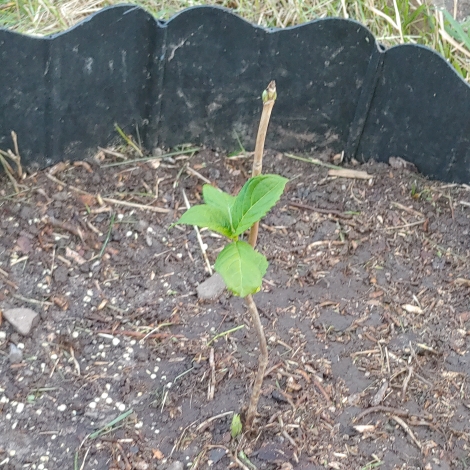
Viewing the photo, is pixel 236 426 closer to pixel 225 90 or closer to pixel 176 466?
pixel 176 466

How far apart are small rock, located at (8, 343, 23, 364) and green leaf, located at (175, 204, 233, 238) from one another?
64 cm

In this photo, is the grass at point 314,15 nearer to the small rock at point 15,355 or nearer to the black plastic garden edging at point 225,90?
the black plastic garden edging at point 225,90

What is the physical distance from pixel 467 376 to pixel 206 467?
0.62 meters

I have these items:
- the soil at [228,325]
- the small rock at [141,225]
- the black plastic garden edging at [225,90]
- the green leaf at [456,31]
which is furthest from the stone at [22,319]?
the green leaf at [456,31]

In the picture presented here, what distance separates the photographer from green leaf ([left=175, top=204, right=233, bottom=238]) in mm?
900

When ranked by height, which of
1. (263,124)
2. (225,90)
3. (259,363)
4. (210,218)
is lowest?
(259,363)

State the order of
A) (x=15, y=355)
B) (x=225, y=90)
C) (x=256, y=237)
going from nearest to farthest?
(x=256, y=237)
(x=15, y=355)
(x=225, y=90)

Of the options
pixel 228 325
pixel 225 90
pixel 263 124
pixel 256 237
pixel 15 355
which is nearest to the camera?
pixel 263 124

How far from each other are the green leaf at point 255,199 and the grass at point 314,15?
1.16 meters

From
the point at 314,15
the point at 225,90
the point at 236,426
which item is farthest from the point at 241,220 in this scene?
the point at 314,15

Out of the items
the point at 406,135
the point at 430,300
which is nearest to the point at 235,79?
the point at 406,135

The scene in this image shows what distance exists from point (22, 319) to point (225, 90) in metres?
0.84

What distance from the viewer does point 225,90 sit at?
180cm

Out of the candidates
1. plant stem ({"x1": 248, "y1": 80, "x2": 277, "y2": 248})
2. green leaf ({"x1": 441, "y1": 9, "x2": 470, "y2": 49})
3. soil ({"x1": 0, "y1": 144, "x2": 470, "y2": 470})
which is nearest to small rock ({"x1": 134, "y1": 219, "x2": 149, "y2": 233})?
soil ({"x1": 0, "y1": 144, "x2": 470, "y2": 470})
